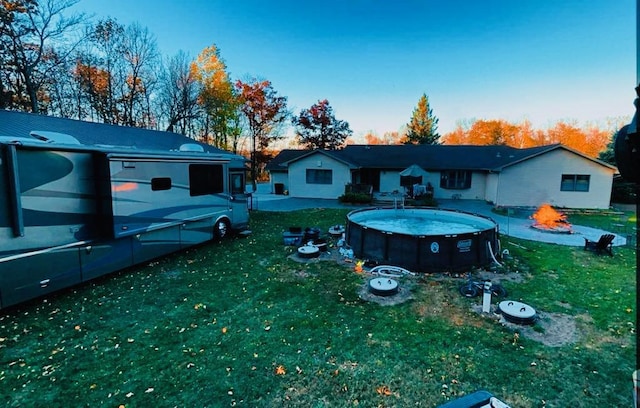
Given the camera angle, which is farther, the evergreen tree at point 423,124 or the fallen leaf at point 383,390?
the evergreen tree at point 423,124

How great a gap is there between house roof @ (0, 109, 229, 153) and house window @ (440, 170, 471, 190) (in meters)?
18.0

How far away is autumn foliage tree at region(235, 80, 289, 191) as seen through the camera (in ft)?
113

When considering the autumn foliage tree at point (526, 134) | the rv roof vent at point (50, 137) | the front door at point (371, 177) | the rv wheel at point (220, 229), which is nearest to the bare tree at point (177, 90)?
the front door at point (371, 177)

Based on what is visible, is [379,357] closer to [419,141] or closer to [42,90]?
[42,90]

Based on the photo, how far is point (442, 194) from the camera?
23328 millimetres

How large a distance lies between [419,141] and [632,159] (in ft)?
140

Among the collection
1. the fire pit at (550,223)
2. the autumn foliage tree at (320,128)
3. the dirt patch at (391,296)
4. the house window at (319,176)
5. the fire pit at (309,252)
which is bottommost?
the dirt patch at (391,296)

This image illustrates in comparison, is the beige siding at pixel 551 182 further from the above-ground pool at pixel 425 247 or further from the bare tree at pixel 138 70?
the bare tree at pixel 138 70

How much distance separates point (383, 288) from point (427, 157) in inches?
796

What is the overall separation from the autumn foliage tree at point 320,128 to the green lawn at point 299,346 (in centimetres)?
3392

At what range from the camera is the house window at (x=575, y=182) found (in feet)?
61.8

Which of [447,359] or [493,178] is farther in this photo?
[493,178]

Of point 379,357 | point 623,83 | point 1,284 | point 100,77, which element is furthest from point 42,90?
point 623,83

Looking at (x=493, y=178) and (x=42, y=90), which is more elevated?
(x=42, y=90)
